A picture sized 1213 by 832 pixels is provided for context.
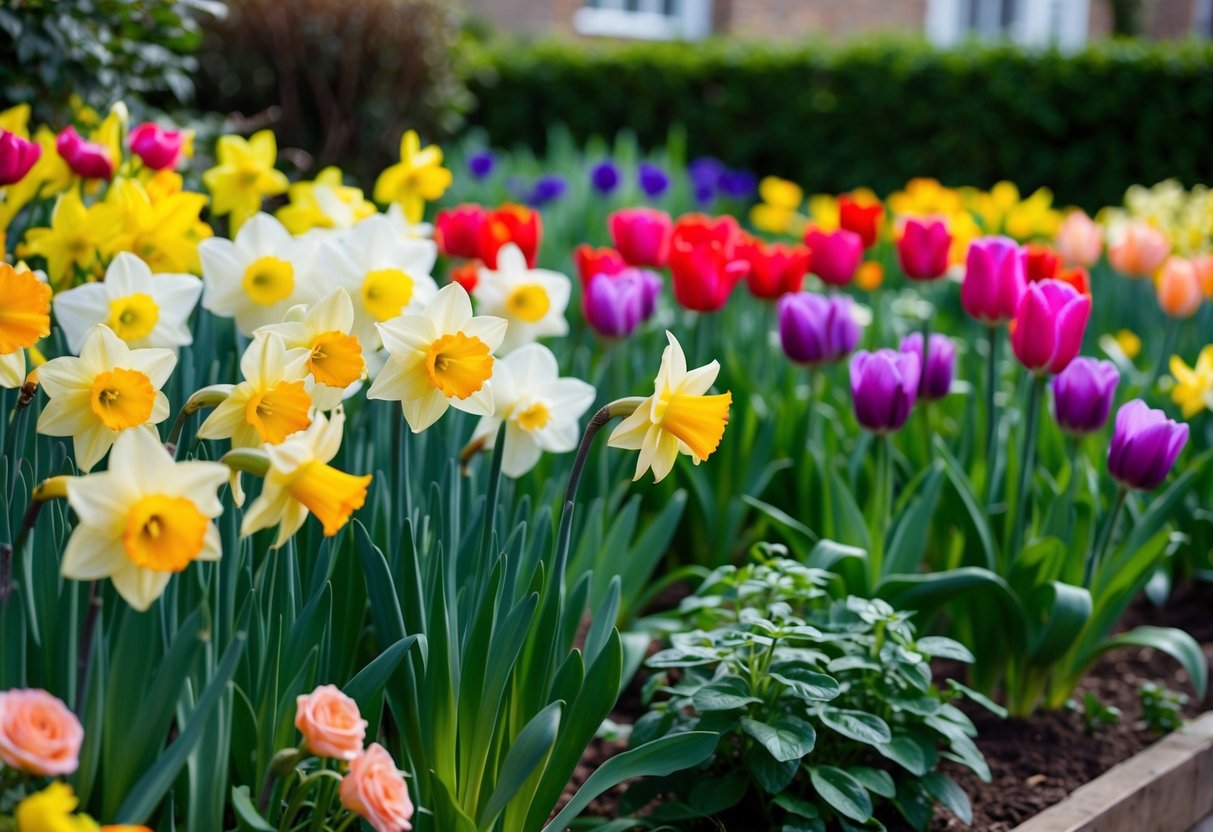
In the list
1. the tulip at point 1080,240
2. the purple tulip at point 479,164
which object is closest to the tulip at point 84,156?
the tulip at point 1080,240

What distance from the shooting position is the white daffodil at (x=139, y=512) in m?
0.96

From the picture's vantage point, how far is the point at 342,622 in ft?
4.85

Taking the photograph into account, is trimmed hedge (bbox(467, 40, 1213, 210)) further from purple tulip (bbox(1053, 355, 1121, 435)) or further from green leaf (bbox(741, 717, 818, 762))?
green leaf (bbox(741, 717, 818, 762))

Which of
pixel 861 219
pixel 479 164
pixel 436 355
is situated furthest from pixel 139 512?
pixel 479 164

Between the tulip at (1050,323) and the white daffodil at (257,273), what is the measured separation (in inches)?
42.0

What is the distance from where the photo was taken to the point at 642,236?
2.74 metres

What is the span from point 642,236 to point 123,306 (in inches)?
52.3

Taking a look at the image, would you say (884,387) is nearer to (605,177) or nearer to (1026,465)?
(1026,465)

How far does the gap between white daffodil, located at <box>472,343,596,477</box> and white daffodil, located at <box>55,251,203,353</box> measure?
44cm

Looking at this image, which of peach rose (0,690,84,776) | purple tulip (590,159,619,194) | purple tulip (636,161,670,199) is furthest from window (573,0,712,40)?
peach rose (0,690,84,776)

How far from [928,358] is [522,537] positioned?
1.07 metres

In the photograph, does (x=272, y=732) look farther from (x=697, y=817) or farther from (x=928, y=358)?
(x=928, y=358)

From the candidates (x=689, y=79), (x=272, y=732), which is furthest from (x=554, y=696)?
(x=689, y=79)

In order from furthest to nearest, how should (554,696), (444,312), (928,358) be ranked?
1. (928,358)
2. (554,696)
3. (444,312)
